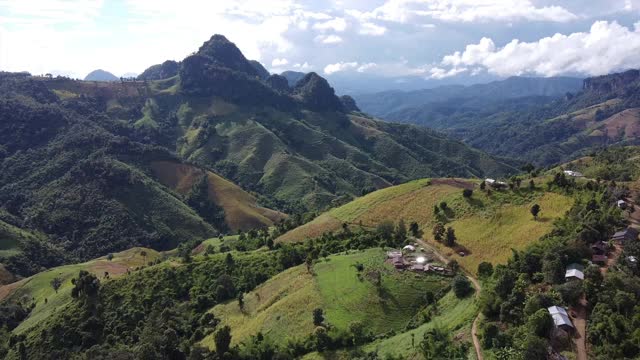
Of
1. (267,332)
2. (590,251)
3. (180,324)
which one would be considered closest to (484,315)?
(590,251)

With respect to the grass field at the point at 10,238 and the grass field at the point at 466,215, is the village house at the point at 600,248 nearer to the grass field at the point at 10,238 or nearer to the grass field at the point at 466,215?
the grass field at the point at 466,215

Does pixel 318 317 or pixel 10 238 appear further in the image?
pixel 10 238

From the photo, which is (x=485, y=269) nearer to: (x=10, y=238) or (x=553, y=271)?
(x=553, y=271)

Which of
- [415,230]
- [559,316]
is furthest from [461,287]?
[415,230]

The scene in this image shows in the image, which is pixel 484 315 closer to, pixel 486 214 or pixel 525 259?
pixel 525 259

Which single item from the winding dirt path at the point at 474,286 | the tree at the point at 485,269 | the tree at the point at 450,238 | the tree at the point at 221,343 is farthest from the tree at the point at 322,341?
the tree at the point at 450,238
